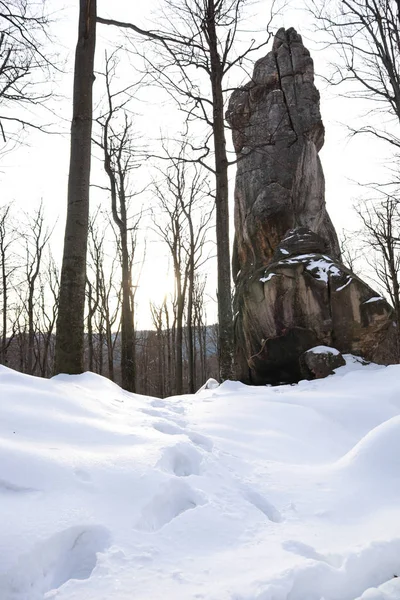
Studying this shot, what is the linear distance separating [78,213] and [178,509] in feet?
12.1

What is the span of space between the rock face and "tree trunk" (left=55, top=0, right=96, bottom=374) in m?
3.86

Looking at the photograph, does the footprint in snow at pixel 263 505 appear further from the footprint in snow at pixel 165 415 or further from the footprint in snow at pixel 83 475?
the footprint in snow at pixel 165 415

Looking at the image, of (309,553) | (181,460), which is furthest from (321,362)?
(309,553)

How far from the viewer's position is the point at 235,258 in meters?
11.4

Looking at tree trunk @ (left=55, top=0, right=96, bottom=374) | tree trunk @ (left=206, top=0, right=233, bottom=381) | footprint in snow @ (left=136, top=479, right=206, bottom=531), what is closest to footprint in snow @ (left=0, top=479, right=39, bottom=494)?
footprint in snow @ (left=136, top=479, right=206, bottom=531)

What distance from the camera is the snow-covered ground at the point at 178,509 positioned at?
1233 millimetres

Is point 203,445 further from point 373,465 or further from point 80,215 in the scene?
point 80,215

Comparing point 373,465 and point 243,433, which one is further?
point 243,433

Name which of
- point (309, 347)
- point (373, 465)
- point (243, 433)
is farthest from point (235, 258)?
point (373, 465)

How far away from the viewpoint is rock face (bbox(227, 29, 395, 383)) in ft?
24.2

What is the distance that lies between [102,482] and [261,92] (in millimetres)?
12834

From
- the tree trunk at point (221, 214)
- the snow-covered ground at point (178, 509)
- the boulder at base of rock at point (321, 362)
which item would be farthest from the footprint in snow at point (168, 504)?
the boulder at base of rock at point (321, 362)

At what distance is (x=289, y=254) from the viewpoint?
8344mm

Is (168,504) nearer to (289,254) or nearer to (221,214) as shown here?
(221,214)
